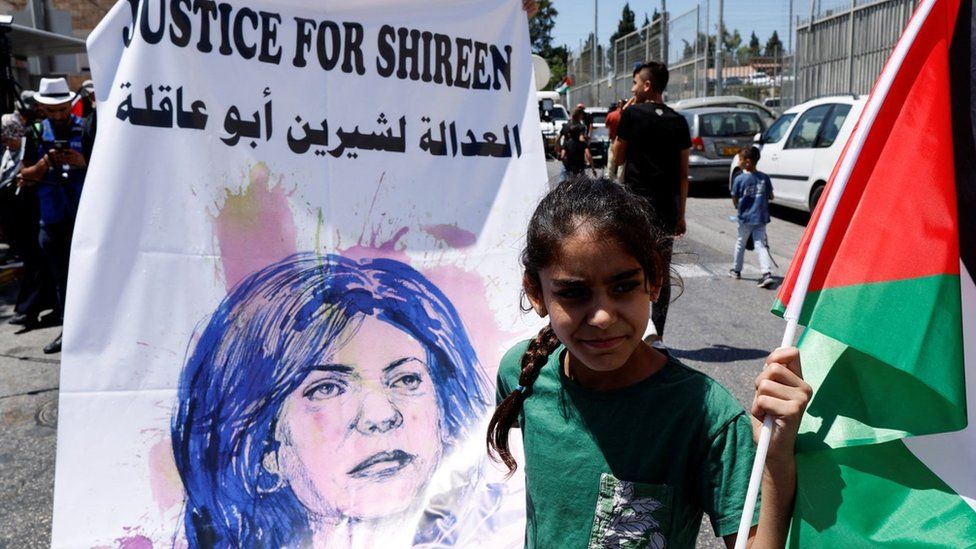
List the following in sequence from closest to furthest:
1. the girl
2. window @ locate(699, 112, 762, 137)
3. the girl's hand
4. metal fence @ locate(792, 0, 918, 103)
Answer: the girl's hand < the girl < metal fence @ locate(792, 0, 918, 103) < window @ locate(699, 112, 762, 137)

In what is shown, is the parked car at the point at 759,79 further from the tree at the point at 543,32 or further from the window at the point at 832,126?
the tree at the point at 543,32

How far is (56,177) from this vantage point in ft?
18.7

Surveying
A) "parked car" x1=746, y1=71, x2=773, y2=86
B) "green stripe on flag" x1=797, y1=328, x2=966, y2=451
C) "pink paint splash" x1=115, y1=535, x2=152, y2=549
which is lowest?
"pink paint splash" x1=115, y1=535, x2=152, y2=549

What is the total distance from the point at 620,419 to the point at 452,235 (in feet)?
3.72

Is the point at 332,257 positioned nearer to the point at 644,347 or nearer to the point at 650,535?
the point at 644,347

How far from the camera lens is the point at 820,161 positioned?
10.8 m

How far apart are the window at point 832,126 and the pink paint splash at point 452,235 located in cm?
934

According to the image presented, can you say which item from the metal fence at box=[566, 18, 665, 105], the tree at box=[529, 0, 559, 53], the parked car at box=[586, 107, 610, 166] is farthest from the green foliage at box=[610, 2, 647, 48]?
the parked car at box=[586, 107, 610, 166]

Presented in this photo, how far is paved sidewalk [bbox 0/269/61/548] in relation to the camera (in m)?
3.35

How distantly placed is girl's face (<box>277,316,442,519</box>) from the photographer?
4.14m

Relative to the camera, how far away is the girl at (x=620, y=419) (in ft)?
4.55

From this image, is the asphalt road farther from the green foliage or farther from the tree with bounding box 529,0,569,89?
the green foliage

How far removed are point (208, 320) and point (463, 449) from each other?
0.77m

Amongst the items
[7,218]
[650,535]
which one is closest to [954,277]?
[650,535]
